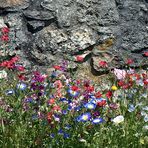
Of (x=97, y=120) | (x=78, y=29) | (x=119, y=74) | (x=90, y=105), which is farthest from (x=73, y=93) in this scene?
(x=78, y=29)

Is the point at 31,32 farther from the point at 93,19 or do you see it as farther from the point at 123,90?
the point at 123,90

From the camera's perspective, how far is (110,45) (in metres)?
5.24

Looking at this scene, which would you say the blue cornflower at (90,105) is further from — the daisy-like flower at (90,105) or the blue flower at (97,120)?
the blue flower at (97,120)

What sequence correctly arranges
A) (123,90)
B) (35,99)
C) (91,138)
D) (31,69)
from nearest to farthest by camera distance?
(91,138)
(35,99)
(123,90)
(31,69)

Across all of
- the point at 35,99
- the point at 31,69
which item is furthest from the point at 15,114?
the point at 31,69

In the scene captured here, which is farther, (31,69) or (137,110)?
(31,69)

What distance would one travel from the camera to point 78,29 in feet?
17.0

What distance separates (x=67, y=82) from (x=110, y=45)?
1.07 meters

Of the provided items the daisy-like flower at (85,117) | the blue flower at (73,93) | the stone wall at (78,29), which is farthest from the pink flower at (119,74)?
the daisy-like flower at (85,117)

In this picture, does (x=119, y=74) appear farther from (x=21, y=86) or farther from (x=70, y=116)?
(x=21, y=86)

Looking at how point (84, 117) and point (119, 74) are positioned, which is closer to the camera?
point (84, 117)

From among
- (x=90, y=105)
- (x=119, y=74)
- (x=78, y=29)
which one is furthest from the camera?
(x=78, y=29)

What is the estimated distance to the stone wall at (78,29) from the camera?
16.7ft

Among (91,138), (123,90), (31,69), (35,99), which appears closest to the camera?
(91,138)
